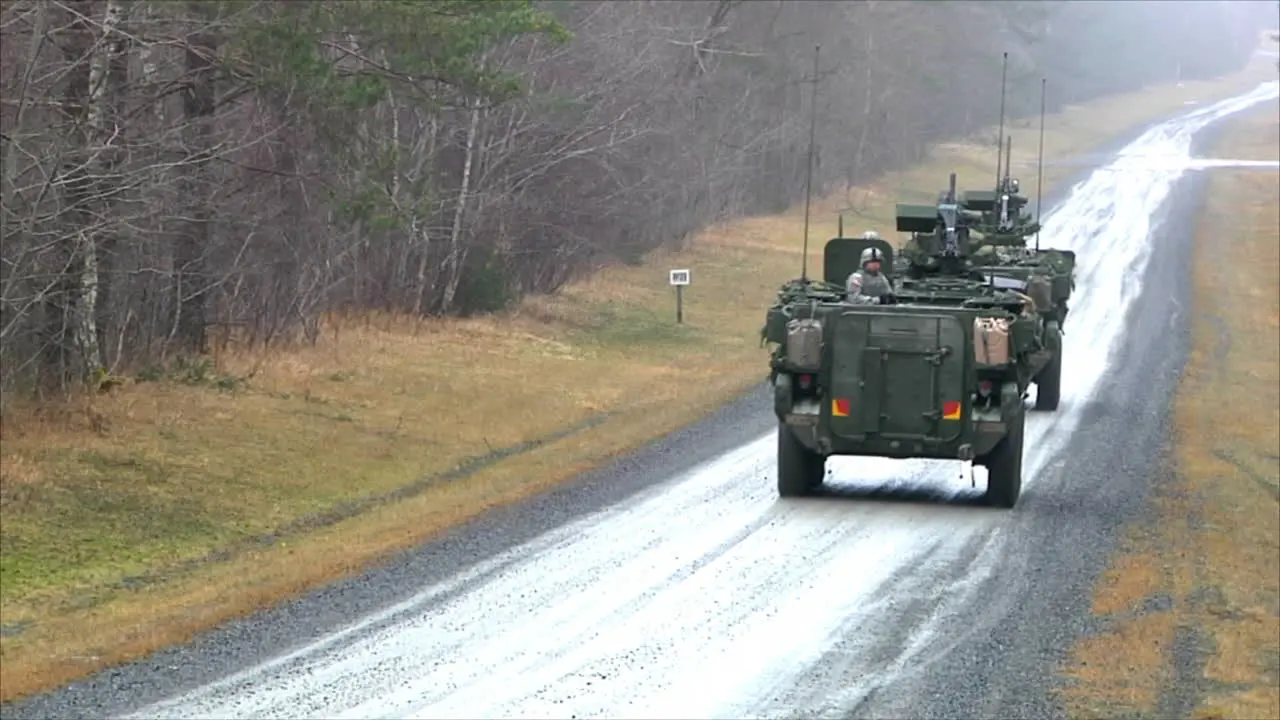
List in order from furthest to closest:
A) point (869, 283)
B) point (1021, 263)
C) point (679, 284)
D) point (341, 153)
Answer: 1. point (679, 284)
2. point (1021, 263)
3. point (341, 153)
4. point (869, 283)

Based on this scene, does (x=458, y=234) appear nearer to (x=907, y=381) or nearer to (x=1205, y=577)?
(x=907, y=381)

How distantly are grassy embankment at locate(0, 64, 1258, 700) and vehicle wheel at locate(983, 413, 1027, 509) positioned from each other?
401cm

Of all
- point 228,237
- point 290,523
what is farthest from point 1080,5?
point 290,523

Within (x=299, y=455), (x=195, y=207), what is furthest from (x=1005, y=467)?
(x=195, y=207)

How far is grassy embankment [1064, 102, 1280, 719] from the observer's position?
11.0 meters

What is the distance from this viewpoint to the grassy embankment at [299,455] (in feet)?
45.4

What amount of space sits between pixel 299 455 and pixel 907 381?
625 centimetres

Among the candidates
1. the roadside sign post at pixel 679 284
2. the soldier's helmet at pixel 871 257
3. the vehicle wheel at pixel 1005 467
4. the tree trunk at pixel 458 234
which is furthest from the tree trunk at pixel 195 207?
the roadside sign post at pixel 679 284

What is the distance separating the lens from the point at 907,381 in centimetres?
1659

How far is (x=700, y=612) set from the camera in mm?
12438

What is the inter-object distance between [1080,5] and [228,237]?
84304 mm

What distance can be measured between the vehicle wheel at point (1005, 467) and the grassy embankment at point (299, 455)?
13.2 feet

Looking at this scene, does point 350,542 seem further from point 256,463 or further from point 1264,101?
point 1264,101

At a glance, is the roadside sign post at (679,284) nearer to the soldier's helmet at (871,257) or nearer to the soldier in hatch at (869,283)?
the soldier's helmet at (871,257)
